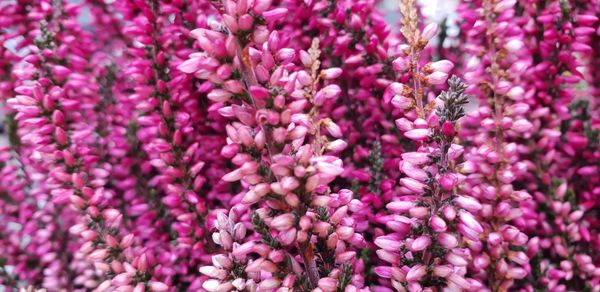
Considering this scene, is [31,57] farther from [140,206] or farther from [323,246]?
[323,246]

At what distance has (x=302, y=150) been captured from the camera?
1.61ft

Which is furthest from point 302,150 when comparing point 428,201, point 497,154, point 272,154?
point 497,154

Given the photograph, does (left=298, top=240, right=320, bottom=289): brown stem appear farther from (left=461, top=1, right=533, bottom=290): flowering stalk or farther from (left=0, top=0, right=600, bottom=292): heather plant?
(left=461, top=1, right=533, bottom=290): flowering stalk

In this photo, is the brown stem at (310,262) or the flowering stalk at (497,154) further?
the flowering stalk at (497,154)

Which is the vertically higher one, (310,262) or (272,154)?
(272,154)

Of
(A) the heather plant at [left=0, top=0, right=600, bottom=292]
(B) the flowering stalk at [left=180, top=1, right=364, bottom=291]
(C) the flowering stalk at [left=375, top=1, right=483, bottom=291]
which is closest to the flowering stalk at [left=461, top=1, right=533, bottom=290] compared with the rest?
(A) the heather plant at [left=0, top=0, right=600, bottom=292]

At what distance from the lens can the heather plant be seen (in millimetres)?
520

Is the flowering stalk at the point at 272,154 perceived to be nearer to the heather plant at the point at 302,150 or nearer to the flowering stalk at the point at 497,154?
the heather plant at the point at 302,150

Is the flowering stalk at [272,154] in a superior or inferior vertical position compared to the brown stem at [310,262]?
superior

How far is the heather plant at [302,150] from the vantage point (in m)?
0.52

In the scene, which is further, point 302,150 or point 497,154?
point 497,154

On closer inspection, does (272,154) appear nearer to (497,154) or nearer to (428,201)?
(428,201)

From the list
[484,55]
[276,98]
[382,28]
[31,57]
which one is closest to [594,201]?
Answer: [484,55]

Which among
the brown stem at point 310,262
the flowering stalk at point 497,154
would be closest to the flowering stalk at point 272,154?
the brown stem at point 310,262
